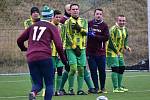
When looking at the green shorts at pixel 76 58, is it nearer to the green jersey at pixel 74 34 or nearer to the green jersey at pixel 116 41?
the green jersey at pixel 74 34

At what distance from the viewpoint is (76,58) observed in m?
12.6

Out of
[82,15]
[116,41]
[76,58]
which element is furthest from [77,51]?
[82,15]

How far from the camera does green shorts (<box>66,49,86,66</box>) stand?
1254 cm

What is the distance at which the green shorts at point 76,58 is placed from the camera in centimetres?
1254

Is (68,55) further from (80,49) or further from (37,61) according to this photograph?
(37,61)

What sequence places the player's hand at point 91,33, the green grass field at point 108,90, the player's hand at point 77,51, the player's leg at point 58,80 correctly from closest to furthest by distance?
the green grass field at point 108,90
the player's hand at point 77,51
the player's leg at point 58,80
the player's hand at point 91,33

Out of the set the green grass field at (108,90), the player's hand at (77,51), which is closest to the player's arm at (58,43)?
the green grass field at (108,90)

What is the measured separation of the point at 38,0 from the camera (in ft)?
79.9

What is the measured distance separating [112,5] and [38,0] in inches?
139

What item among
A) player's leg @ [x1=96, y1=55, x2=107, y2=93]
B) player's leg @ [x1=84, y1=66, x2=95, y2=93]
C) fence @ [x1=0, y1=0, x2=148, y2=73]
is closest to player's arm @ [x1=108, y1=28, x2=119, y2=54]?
player's leg @ [x1=96, y1=55, x2=107, y2=93]

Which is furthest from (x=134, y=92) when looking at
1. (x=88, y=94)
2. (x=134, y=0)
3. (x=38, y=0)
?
(x=134, y=0)

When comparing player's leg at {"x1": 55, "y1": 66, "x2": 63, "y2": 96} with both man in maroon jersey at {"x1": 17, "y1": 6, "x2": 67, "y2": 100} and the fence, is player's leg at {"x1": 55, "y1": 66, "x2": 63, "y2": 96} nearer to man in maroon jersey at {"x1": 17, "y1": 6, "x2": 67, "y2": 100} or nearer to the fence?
man in maroon jersey at {"x1": 17, "y1": 6, "x2": 67, "y2": 100}

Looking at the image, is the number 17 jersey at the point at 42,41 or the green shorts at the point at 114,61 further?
the green shorts at the point at 114,61

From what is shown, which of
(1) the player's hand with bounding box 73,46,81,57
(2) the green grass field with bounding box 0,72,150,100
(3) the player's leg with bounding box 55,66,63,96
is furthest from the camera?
(3) the player's leg with bounding box 55,66,63,96
